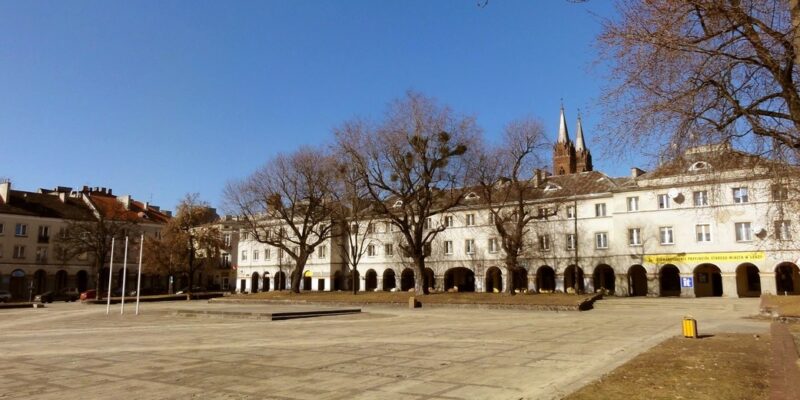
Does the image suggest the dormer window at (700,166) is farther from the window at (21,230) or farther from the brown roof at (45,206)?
the window at (21,230)

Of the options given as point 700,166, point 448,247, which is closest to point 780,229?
point 700,166

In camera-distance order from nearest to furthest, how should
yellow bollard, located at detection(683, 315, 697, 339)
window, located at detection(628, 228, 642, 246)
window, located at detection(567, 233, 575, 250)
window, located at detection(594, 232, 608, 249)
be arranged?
yellow bollard, located at detection(683, 315, 697, 339) → window, located at detection(628, 228, 642, 246) → window, located at detection(594, 232, 608, 249) → window, located at detection(567, 233, 575, 250)

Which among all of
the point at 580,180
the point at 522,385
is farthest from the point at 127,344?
the point at 580,180

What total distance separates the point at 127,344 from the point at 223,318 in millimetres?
13559

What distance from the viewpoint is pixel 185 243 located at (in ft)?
208

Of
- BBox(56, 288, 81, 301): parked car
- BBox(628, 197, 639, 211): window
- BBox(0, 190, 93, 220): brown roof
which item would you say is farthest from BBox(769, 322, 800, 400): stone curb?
BBox(0, 190, 93, 220): brown roof

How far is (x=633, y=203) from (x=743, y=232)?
32.0 ft

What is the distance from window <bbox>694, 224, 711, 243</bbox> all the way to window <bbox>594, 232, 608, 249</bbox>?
27.7 feet

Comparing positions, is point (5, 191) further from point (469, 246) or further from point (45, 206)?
point (469, 246)

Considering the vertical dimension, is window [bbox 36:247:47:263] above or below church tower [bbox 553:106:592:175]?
below

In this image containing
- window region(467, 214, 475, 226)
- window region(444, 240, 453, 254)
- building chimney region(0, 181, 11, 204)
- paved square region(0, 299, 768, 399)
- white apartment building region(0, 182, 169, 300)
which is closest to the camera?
paved square region(0, 299, 768, 399)

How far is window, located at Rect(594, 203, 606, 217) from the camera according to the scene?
5866 cm

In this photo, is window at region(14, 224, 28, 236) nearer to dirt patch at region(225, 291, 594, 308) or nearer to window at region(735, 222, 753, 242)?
dirt patch at region(225, 291, 594, 308)

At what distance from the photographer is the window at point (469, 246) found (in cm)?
6625
